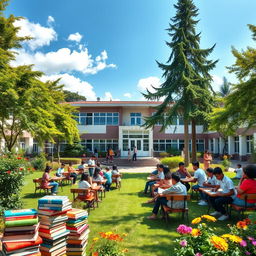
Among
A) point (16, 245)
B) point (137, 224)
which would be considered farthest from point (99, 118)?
point (16, 245)

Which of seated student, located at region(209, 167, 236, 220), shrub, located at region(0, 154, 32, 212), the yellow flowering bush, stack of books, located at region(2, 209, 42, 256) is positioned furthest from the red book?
seated student, located at region(209, 167, 236, 220)

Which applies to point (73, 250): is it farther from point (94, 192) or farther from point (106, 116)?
point (106, 116)

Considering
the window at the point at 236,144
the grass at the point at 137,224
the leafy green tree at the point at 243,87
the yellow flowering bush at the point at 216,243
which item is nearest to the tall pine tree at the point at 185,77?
the leafy green tree at the point at 243,87

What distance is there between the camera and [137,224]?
5363mm

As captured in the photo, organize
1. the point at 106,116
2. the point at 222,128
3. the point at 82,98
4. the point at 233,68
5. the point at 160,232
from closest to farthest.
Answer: the point at 160,232, the point at 233,68, the point at 222,128, the point at 106,116, the point at 82,98

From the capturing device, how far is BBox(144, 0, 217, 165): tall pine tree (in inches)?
643

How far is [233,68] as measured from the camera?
867cm

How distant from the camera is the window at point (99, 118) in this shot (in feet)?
97.9

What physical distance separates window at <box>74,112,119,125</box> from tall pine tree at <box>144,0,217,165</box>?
12.8 meters

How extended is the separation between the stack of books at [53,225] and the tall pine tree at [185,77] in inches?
559

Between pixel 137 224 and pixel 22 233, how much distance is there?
335cm

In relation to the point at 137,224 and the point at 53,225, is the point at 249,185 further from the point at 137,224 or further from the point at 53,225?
the point at 53,225

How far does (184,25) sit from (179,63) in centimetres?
349

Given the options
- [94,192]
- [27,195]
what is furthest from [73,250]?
[27,195]
